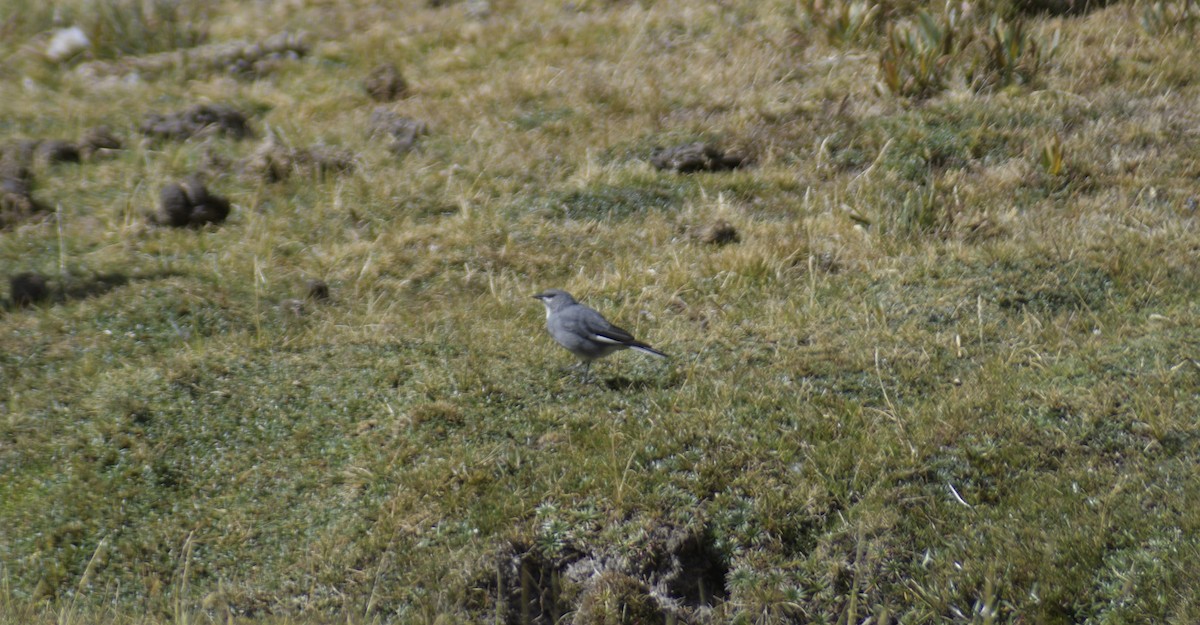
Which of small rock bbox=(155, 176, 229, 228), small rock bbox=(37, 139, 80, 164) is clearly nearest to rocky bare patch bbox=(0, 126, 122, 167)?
small rock bbox=(37, 139, 80, 164)

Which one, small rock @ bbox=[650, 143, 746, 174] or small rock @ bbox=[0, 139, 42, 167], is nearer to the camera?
small rock @ bbox=[650, 143, 746, 174]

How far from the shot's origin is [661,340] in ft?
25.5

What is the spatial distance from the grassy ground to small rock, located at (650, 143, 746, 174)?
0.73ft

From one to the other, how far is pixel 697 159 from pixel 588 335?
371 centimetres

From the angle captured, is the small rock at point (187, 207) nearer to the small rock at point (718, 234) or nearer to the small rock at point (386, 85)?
the small rock at point (386, 85)

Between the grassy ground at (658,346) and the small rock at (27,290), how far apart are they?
16cm

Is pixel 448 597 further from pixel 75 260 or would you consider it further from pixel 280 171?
pixel 280 171

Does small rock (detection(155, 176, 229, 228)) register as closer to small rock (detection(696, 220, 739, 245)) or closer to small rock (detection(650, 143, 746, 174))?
small rock (detection(650, 143, 746, 174))

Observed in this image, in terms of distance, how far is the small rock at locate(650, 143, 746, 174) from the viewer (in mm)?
10203

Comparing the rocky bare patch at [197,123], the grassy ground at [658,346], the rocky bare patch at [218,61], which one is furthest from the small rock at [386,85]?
the rocky bare patch at [218,61]

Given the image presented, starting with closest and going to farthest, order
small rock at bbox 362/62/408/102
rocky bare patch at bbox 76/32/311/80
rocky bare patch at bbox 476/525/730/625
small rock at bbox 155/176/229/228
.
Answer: rocky bare patch at bbox 476/525/730/625 < small rock at bbox 155/176/229/228 < small rock at bbox 362/62/408/102 < rocky bare patch at bbox 76/32/311/80

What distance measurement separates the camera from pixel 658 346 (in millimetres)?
7703

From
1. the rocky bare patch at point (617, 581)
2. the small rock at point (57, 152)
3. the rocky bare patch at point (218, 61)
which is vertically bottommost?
the rocky bare patch at point (617, 581)

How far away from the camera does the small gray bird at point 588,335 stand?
700cm
